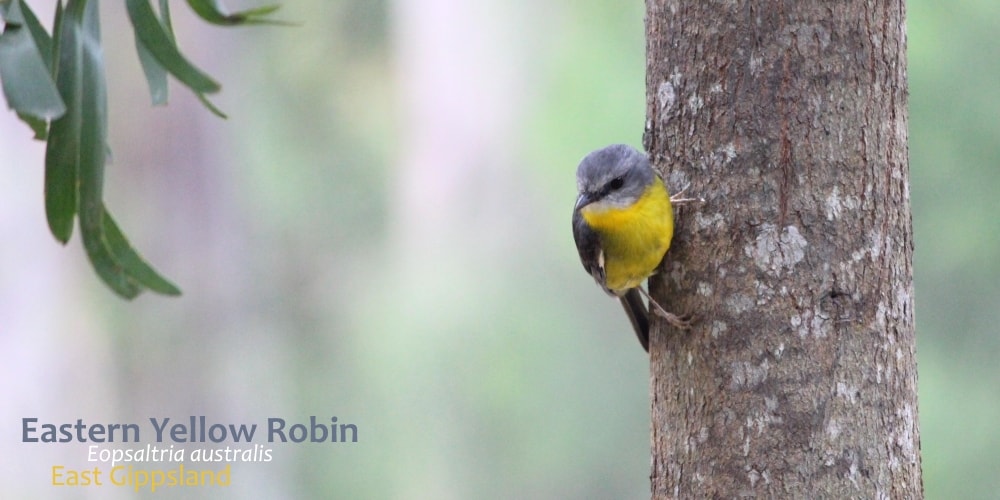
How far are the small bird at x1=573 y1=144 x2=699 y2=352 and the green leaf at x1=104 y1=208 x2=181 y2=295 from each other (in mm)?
1186

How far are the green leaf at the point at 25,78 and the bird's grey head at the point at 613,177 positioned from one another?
1433 mm

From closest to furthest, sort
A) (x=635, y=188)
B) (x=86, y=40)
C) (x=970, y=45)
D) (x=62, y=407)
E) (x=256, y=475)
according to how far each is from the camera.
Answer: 1. (x=86, y=40)
2. (x=635, y=188)
3. (x=970, y=45)
4. (x=62, y=407)
5. (x=256, y=475)

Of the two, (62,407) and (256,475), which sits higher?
(62,407)

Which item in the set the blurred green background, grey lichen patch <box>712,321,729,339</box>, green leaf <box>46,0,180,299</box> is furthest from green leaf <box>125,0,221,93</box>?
the blurred green background

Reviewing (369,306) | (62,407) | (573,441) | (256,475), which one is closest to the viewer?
(62,407)

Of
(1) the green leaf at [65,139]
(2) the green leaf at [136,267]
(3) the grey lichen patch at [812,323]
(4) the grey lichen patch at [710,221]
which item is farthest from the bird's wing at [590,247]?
(1) the green leaf at [65,139]

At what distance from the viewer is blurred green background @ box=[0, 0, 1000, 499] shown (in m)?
8.18

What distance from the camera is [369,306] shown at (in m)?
9.50

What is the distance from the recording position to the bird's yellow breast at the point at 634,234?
2.59 m

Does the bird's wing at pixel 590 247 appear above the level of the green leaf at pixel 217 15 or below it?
below

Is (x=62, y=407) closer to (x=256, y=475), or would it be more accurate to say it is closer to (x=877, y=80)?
(x=256, y=475)

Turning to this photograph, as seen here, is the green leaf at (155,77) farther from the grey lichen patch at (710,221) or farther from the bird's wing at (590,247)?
the grey lichen patch at (710,221)

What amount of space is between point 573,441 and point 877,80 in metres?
6.84

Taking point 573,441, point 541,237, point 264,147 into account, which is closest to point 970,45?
→ point 541,237
